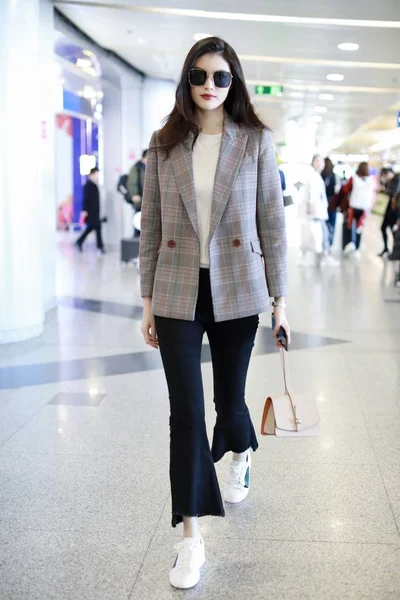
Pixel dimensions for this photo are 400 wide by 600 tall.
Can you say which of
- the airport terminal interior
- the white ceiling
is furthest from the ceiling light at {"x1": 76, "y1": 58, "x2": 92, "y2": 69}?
the white ceiling

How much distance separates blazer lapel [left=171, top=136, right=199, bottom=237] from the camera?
97.7 inches

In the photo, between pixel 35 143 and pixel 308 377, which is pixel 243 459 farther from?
pixel 35 143

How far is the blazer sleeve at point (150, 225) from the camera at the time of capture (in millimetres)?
2600

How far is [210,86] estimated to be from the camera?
2.50m

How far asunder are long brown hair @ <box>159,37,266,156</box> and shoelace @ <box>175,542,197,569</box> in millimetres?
1267

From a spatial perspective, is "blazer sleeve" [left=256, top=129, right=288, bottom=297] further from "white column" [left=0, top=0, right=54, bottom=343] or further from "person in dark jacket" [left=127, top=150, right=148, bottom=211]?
"person in dark jacket" [left=127, top=150, right=148, bottom=211]

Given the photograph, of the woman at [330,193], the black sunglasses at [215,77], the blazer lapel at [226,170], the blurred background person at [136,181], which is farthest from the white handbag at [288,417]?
the woman at [330,193]

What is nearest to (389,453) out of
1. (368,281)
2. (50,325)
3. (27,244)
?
(27,244)

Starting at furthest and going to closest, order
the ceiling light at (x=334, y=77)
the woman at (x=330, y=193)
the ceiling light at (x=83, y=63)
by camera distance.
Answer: the ceiling light at (x=334, y=77)
the woman at (x=330, y=193)
the ceiling light at (x=83, y=63)

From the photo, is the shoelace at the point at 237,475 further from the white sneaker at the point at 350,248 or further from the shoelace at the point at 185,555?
the white sneaker at the point at 350,248

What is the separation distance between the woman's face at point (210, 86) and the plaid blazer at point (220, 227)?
4.0 inches

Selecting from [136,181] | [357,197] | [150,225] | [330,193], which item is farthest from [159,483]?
[330,193]

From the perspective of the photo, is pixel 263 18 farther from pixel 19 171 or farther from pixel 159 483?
pixel 159 483

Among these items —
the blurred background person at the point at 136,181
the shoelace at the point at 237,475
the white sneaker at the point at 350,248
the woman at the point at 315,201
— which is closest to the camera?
the shoelace at the point at 237,475
